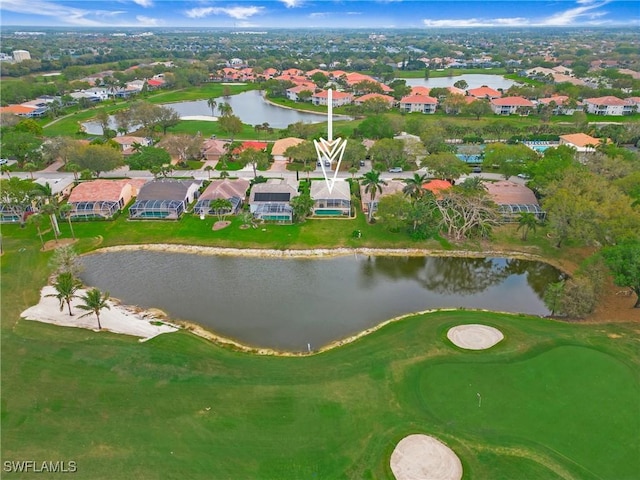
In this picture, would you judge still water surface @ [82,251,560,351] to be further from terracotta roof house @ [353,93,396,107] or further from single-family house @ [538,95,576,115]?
single-family house @ [538,95,576,115]

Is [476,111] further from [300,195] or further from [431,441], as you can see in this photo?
[431,441]

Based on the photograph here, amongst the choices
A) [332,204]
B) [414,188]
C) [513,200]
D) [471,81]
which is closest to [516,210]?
[513,200]

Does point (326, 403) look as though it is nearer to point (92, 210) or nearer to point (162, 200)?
point (162, 200)

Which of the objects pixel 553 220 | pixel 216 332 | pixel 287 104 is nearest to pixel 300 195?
pixel 216 332

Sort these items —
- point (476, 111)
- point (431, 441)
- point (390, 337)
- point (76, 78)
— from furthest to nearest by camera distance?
point (76, 78) → point (476, 111) → point (390, 337) → point (431, 441)

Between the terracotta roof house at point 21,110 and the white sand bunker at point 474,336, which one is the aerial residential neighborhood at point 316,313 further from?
the terracotta roof house at point 21,110

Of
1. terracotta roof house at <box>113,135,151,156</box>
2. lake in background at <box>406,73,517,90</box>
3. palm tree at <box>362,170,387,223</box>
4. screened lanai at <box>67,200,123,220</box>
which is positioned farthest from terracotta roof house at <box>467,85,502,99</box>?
screened lanai at <box>67,200,123,220</box>

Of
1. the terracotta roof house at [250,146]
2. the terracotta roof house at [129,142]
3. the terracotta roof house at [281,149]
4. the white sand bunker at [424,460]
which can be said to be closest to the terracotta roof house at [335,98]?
the terracotta roof house at [250,146]
